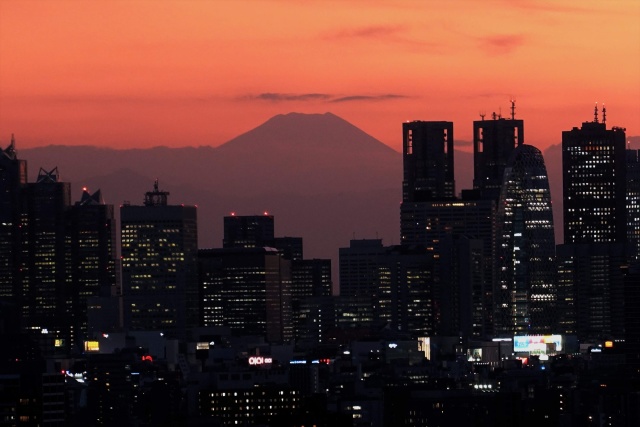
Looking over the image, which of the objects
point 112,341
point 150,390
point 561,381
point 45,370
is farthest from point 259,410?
point 112,341

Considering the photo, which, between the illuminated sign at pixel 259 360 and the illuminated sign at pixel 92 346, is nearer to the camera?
the illuminated sign at pixel 259 360

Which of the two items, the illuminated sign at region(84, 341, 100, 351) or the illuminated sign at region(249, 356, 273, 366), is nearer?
the illuminated sign at region(249, 356, 273, 366)

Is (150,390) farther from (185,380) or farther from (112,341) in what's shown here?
(112,341)

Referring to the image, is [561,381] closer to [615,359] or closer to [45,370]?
[615,359]

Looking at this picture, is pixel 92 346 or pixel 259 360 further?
pixel 92 346

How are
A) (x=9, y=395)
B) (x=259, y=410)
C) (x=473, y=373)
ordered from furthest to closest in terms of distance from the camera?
(x=473, y=373) → (x=259, y=410) → (x=9, y=395)

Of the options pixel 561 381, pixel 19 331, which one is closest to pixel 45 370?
pixel 561 381

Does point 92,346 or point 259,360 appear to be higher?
point 92,346

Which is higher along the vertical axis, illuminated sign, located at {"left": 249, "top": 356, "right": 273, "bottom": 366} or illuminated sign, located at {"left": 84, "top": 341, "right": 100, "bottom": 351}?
illuminated sign, located at {"left": 84, "top": 341, "right": 100, "bottom": 351}

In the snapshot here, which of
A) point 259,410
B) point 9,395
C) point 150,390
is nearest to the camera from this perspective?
point 9,395

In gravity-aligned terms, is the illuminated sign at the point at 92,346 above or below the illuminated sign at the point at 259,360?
above

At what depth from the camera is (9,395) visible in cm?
11412

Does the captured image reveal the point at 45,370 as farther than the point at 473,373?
No

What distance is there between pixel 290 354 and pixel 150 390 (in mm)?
34183
